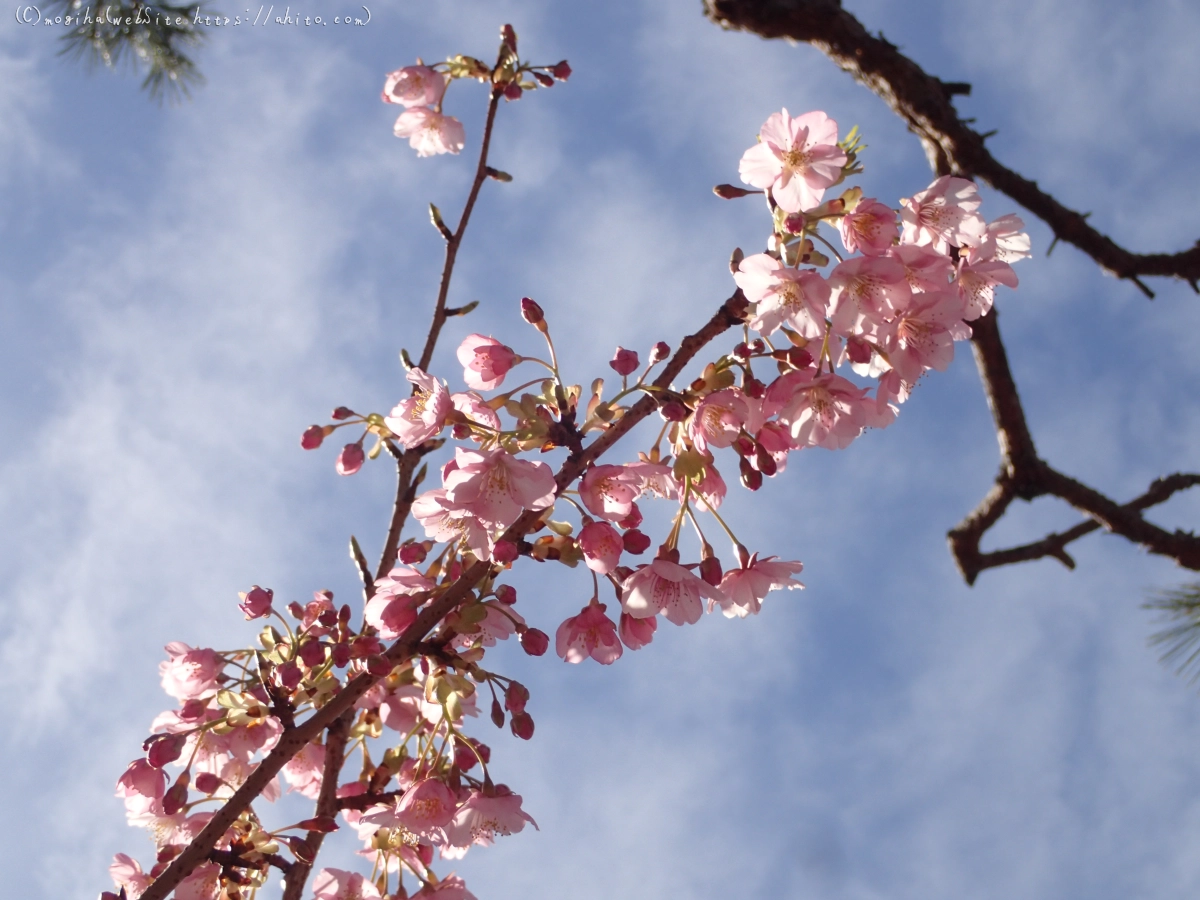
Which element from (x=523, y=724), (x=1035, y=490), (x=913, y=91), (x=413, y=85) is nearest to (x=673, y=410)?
(x=523, y=724)

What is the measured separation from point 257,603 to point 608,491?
0.79 meters

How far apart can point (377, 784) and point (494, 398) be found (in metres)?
0.86

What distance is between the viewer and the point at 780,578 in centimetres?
182

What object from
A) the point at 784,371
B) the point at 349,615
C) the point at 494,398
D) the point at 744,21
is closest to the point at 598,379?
the point at 494,398

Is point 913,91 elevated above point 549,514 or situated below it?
above

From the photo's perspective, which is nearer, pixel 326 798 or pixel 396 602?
pixel 396 602

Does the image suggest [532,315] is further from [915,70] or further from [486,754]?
[915,70]

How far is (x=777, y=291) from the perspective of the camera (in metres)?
1.55

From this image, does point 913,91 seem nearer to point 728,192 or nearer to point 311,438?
point 728,192

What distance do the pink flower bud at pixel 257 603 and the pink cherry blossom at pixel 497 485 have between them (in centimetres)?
57

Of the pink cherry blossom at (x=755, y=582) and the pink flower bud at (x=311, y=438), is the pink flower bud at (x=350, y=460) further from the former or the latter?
the pink cherry blossom at (x=755, y=582)

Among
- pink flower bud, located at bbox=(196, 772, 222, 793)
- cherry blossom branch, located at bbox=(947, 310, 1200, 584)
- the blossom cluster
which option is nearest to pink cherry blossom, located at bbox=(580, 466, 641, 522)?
the blossom cluster

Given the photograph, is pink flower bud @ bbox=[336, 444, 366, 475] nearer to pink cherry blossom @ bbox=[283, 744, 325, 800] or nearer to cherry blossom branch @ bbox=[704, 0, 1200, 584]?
pink cherry blossom @ bbox=[283, 744, 325, 800]

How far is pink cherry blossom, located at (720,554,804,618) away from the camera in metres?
1.82
